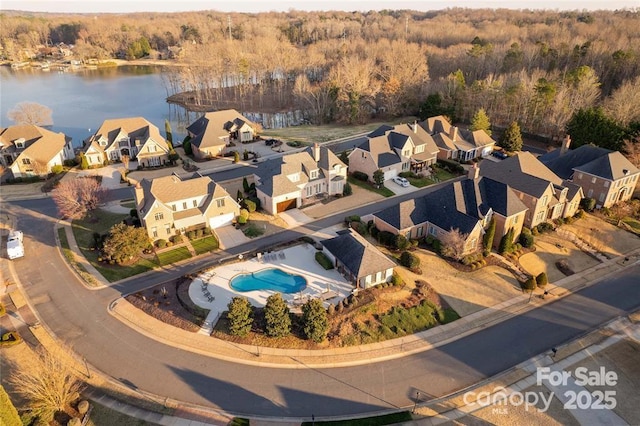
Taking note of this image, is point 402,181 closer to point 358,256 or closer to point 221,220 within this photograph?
point 358,256

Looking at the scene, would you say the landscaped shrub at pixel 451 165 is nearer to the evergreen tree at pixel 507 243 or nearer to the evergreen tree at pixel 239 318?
the evergreen tree at pixel 507 243

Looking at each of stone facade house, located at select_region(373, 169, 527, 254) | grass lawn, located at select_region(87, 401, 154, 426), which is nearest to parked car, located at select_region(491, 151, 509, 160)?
stone facade house, located at select_region(373, 169, 527, 254)

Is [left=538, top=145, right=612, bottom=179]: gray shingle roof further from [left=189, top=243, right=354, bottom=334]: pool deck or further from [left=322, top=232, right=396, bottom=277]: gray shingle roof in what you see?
[left=189, top=243, right=354, bottom=334]: pool deck

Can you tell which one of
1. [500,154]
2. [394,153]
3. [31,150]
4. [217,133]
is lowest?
[500,154]

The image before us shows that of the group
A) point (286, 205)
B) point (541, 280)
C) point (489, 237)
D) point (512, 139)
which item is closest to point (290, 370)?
point (286, 205)

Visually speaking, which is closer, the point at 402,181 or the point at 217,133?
the point at 402,181
